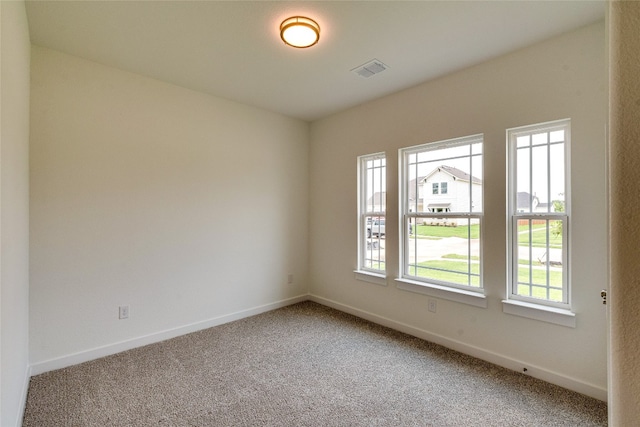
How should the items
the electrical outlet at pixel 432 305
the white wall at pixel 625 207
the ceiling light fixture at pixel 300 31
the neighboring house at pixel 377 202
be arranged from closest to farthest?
1. the white wall at pixel 625 207
2. the ceiling light fixture at pixel 300 31
3. the electrical outlet at pixel 432 305
4. the neighboring house at pixel 377 202

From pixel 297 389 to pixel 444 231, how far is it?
2028mm

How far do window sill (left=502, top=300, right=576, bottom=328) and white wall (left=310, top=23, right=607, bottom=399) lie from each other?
0.05 metres

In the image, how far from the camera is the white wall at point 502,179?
2100 millimetres

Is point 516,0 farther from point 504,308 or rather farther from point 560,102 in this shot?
point 504,308

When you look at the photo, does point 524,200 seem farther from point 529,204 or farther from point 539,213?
point 539,213

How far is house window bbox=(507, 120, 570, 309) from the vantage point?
2.32 m

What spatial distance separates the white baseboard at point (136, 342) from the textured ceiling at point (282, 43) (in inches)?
101

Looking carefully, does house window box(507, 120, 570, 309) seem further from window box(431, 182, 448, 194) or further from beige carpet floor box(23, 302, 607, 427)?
beige carpet floor box(23, 302, 607, 427)

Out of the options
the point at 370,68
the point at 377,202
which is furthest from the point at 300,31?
the point at 377,202

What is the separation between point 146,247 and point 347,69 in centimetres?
261

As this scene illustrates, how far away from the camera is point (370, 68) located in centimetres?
276

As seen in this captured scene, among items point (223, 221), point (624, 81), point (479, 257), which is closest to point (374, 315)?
point (479, 257)

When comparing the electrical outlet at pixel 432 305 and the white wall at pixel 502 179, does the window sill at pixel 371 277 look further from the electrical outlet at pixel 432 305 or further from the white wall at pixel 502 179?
the electrical outlet at pixel 432 305

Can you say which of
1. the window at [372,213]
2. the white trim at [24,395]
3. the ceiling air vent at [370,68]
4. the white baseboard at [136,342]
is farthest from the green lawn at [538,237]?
the white trim at [24,395]
